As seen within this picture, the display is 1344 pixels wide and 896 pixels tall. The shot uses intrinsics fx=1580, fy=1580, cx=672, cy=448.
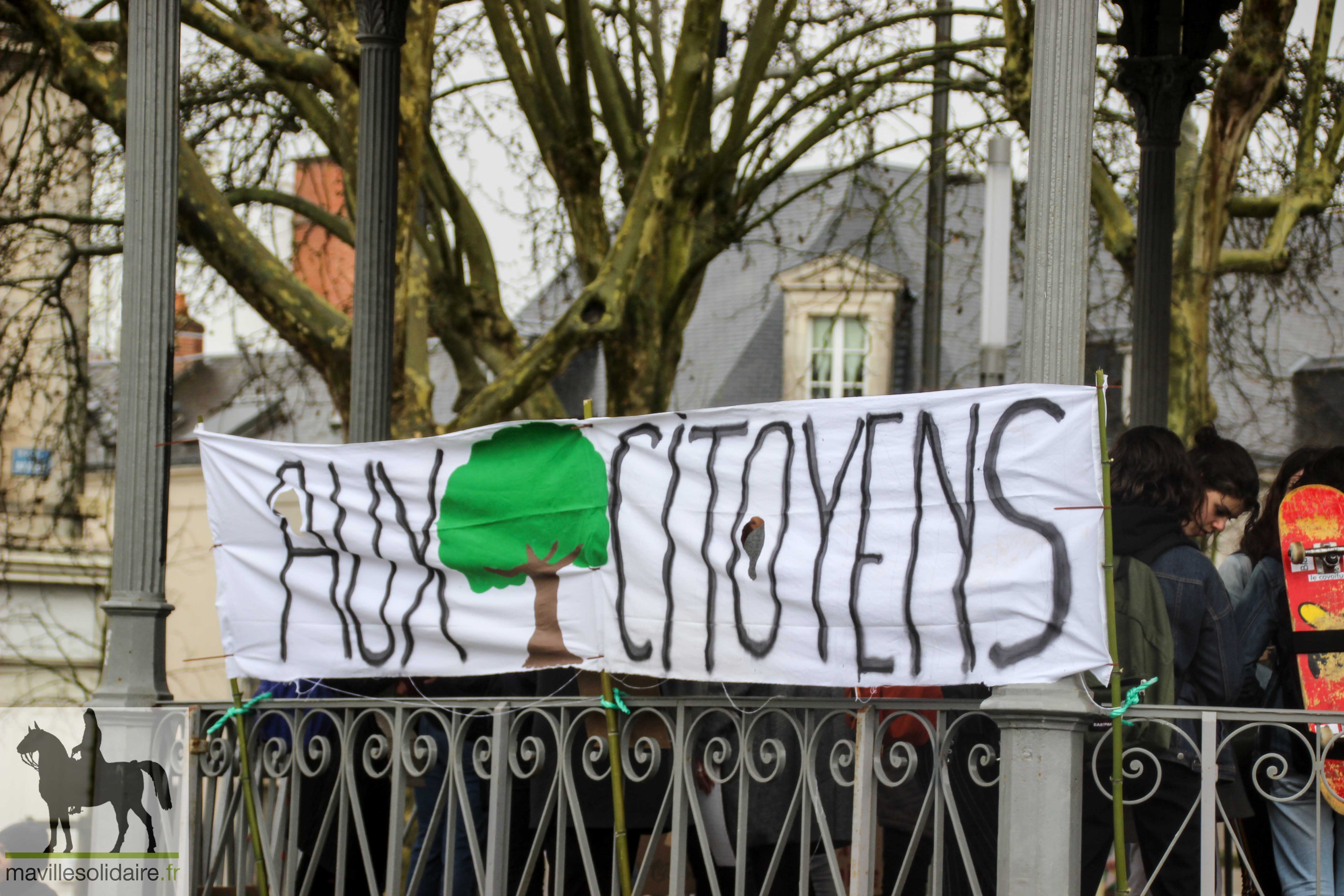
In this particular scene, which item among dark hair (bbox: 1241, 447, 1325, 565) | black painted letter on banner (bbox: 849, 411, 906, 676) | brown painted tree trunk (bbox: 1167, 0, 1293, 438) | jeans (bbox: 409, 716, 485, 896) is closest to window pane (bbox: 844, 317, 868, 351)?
brown painted tree trunk (bbox: 1167, 0, 1293, 438)

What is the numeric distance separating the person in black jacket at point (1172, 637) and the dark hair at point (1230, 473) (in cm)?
38

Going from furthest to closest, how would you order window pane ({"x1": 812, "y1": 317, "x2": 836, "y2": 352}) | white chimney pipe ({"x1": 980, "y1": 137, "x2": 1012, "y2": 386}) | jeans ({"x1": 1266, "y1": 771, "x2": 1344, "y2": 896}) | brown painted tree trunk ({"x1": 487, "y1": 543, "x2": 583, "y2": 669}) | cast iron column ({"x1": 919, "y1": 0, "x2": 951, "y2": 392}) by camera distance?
window pane ({"x1": 812, "y1": 317, "x2": 836, "y2": 352}) < cast iron column ({"x1": 919, "y1": 0, "x2": 951, "y2": 392}) < white chimney pipe ({"x1": 980, "y1": 137, "x2": 1012, "y2": 386}) < brown painted tree trunk ({"x1": 487, "y1": 543, "x2": 583, "y2": 669}) < jeans ({"x1": 1266, "y1": 771, "x2": 1344, "y2": 896})

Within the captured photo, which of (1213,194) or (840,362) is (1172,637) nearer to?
(1213,194)

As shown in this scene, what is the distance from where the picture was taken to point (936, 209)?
41.1 ft

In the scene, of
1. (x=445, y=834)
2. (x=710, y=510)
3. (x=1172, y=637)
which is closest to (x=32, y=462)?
(x=445, y=834)

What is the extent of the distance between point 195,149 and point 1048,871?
998 centimetres

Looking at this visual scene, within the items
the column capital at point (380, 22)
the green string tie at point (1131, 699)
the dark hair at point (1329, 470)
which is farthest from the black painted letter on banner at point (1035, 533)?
the column capital at point (380, 22)

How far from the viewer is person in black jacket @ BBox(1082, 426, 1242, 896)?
4.77 metres

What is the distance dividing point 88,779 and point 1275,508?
14.6 ft

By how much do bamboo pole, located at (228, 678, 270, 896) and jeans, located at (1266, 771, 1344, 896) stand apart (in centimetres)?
356

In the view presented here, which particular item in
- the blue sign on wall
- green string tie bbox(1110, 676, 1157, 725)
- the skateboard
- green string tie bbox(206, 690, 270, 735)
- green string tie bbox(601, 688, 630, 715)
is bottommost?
green string tie bbox(206, 690, 270, 735)

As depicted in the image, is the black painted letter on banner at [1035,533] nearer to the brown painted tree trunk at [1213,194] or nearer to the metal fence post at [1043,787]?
the metal fence post at [1043,787]

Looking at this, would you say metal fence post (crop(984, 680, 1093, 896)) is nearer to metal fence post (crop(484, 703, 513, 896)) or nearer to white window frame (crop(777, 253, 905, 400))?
metal fence post (crop(484, 703, 513, 896))

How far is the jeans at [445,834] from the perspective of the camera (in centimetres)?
594
